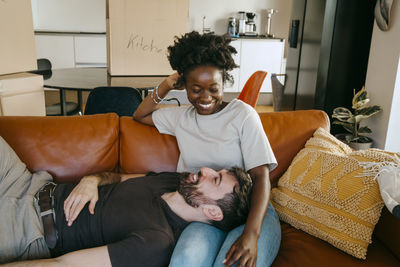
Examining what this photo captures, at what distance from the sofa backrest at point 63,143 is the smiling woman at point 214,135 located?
0.25 metres

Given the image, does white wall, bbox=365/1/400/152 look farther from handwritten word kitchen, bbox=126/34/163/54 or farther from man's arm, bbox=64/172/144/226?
man's arm, bbox=64/172/144/226

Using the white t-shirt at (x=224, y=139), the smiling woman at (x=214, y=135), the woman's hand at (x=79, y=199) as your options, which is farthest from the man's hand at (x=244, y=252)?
the woman's hand at (x=79, y=199)

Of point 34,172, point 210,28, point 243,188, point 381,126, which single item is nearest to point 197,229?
point 243,188

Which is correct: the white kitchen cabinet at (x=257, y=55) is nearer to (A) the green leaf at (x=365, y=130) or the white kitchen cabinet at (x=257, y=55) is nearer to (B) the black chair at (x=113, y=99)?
(A) the green leaf at (x=365, y=130)

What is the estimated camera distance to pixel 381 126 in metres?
2.59

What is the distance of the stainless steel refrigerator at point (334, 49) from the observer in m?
2.81

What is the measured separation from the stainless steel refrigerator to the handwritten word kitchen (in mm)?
1399

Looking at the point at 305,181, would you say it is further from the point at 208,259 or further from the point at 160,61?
the point at 160,61

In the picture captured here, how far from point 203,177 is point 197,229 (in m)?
0.19

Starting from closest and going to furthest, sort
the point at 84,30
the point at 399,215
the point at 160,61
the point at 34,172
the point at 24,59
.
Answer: the point at 399,215 → the point at 34,172 → the point at 24,59 → the point at 160,61 → the point at 84,30

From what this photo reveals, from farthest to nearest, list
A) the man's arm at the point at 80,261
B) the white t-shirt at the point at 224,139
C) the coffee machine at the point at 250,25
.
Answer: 1. the coffee machine at the point at 250,25
2. the white t-shirt at the point at 224,139
3. the man's arm at the point at 80,261

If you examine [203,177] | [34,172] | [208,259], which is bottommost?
[208,259]

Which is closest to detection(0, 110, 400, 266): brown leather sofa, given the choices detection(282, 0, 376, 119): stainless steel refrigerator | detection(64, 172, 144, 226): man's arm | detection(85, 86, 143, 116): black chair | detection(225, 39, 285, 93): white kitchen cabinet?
detection(64, 172, 144, 226): man's arm

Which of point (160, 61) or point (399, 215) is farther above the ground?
point (160, 61)
